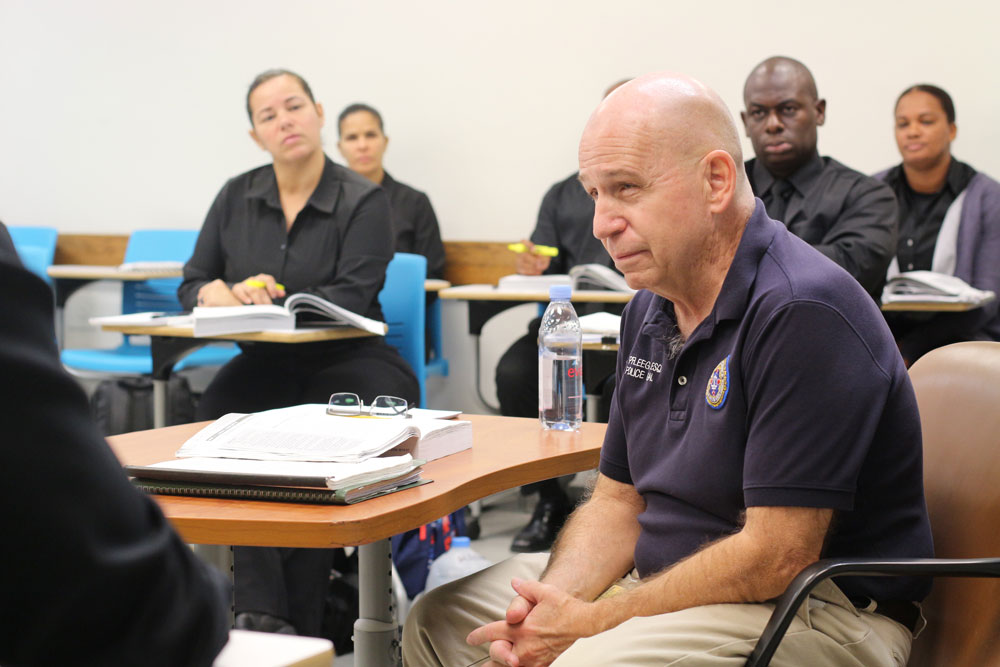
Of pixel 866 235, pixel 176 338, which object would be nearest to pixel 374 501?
pixel 176 338

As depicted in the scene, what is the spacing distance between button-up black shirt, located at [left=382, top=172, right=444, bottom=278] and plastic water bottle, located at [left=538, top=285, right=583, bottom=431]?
304 cm

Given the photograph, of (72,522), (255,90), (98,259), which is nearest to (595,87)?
(255,90)

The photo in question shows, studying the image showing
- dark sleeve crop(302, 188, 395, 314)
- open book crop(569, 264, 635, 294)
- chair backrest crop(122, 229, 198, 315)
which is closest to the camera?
dark sleeve crop(302, 188, 395, 314)

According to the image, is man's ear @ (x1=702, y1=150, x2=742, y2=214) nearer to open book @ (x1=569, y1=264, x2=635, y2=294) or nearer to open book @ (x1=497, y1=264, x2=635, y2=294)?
open book @ (x1=497, y1=264, x2=635, y2=294)

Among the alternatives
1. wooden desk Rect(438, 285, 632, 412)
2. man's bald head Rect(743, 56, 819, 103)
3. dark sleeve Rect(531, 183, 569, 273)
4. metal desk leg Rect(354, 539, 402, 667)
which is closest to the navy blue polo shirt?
metal desk leg Rect(354, 539, 402, 667)

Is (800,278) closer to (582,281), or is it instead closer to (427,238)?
(582,281)

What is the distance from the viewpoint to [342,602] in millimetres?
2531

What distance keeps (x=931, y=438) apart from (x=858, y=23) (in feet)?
12.0

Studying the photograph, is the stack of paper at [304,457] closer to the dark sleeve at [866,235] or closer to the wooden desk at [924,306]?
A: the dark sleeve at [866,235]

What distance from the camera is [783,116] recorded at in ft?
11.5

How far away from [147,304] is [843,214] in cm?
317

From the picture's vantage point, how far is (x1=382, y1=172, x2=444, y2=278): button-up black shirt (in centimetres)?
505

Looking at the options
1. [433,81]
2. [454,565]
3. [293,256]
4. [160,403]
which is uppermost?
[433,81]

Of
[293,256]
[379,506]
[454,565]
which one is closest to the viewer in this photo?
[379,506]
